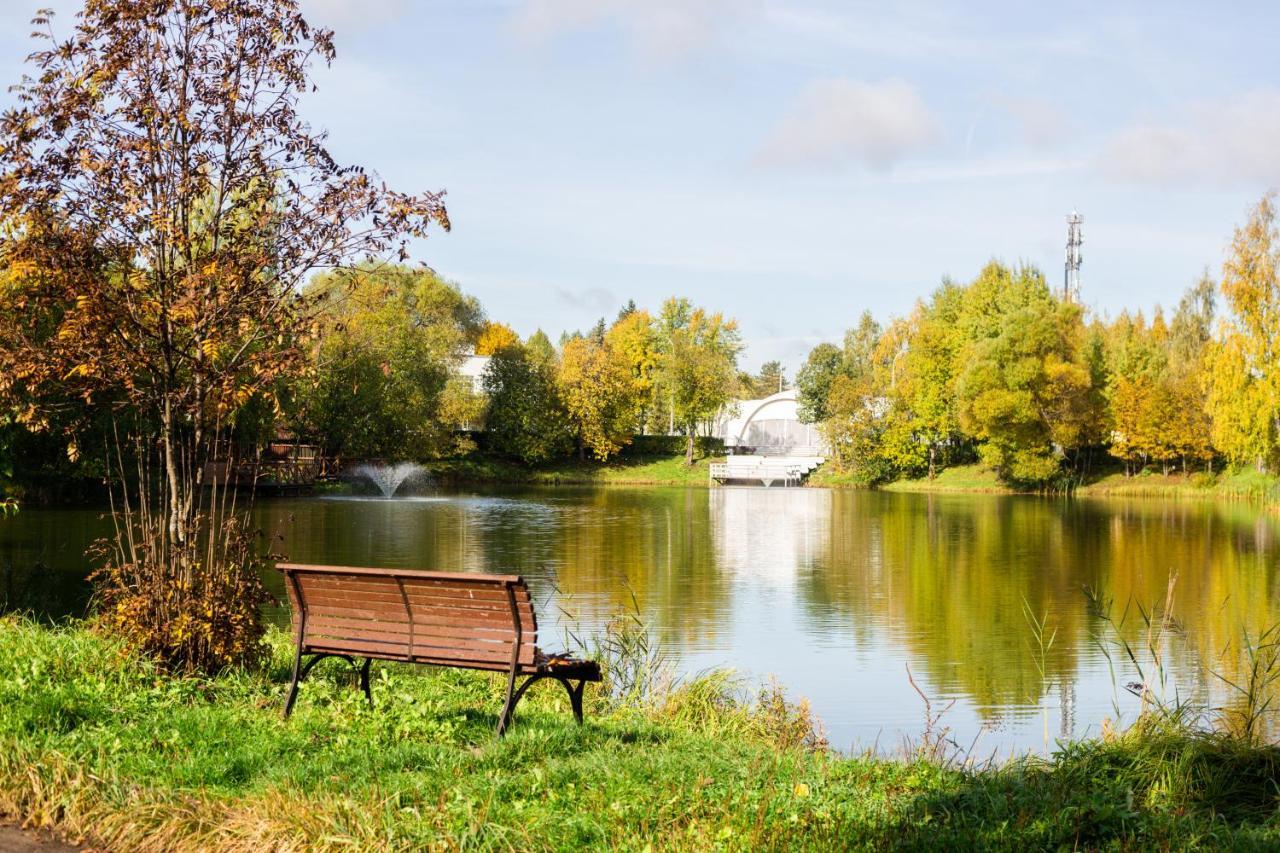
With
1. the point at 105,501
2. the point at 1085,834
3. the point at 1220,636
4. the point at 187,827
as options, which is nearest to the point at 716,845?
the point at 1085,834

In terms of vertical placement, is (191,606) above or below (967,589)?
above

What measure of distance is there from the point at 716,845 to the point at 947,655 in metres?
9.29

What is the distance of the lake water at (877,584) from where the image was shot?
36.3ft

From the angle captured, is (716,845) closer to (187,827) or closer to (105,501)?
(187,827)

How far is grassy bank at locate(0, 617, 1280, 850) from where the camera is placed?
4.52m

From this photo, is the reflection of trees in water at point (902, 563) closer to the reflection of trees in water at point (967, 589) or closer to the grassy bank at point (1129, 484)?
the reflection of trees in water at point (967, 589)

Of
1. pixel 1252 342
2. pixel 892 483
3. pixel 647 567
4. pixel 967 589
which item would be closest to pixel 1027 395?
pixel 892 483

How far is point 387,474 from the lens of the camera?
163ft

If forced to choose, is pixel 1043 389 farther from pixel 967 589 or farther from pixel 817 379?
pixel 967 589

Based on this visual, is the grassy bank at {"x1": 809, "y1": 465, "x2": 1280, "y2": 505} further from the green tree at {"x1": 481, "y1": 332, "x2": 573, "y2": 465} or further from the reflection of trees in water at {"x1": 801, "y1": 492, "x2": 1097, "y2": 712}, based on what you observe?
A: the green tree at {"x1": 481, "y1": 332, "x2": 573, "y2": 465}

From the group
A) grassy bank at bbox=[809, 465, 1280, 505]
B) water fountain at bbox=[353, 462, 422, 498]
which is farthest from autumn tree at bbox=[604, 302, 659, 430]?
water fountain at bbox=[353, 462, 422, 498]

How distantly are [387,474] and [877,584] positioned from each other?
33579mm

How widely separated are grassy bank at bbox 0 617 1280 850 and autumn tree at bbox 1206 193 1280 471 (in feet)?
112

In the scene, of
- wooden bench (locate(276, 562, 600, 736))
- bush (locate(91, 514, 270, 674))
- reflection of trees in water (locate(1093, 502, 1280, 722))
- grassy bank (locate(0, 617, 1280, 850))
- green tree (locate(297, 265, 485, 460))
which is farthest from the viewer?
green tree (locate(297, 265, 485, 460))
